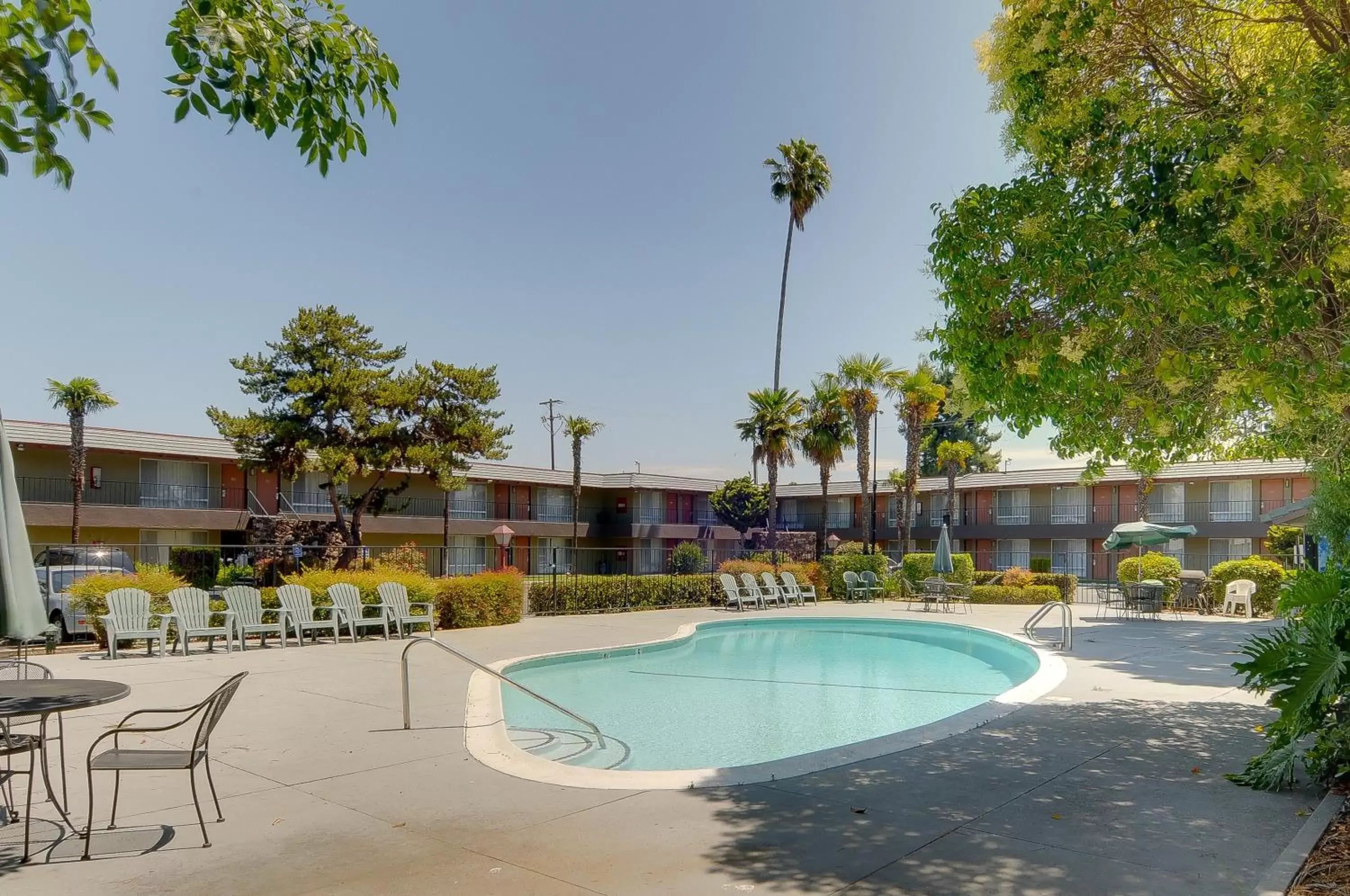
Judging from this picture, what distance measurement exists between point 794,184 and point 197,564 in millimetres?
25484

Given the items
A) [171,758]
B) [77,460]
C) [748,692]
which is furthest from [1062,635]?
[77,460]

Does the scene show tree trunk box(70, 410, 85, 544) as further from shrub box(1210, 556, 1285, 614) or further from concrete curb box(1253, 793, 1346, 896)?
shrub box(1210, 556, 1285, 614)

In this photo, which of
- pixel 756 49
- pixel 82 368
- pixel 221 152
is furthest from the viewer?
pixel 82 368

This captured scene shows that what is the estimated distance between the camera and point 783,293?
109ft

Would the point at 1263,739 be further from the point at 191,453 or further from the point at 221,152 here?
the point at 191,453

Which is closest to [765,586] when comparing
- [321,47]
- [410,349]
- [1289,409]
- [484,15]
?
[410,349]

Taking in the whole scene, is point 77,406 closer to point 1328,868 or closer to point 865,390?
point 865,390

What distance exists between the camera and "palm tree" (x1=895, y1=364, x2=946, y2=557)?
1318 inches

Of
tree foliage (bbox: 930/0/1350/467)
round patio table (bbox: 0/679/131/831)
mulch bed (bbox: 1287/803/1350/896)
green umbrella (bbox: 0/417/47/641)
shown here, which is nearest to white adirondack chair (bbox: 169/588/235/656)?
round patio table (bbox: 0/679/131/831)

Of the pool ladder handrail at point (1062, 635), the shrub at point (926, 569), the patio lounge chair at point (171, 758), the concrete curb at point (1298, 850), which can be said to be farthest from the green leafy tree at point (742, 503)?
the patio lounge chair at point (171, 758)

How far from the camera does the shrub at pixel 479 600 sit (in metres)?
17.7

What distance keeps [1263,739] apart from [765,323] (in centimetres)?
2732

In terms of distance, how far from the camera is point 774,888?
4328 millimetres

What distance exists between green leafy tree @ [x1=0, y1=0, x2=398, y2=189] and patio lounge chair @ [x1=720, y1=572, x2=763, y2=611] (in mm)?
19537
